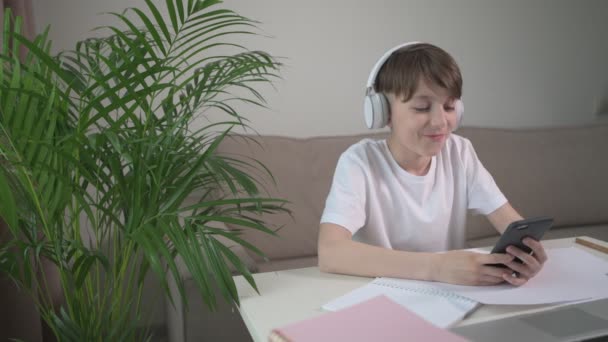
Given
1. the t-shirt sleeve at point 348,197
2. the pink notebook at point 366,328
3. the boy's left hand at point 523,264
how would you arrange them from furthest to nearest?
1. the t-shirt sleeve at point 348,197
2. the boy's left hand at point 523,264
3. the pink notebook at point 366,328

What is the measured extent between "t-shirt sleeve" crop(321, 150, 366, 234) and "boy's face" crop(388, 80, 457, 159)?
155 millimetres

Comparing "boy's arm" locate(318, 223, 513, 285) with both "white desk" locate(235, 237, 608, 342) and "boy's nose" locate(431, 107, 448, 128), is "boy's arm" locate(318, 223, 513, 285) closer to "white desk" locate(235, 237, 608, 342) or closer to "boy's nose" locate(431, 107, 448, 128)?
"white desk" locate(235, 237, 608, 342)

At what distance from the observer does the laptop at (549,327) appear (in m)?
0.76

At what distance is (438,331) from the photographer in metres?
0.75

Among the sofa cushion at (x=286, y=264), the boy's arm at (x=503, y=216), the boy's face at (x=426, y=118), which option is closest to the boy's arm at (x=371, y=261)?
the boy's face at (x=426, y=118)

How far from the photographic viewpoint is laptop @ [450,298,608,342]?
0.76 m

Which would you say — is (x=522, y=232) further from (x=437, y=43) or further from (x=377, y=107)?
(x=437, y=43)

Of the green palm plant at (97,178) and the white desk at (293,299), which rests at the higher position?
the green palm plant at (97,178)

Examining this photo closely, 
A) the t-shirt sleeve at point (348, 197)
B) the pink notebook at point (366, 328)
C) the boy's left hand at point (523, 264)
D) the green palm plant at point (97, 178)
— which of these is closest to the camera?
the pink notebook at point (366, 328)

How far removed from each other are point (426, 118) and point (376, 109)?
13cm

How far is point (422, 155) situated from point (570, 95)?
224 cm

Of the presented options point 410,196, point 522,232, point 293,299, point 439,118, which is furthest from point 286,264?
point 522,232

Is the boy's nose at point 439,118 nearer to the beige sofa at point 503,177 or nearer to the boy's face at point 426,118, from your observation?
the boy's face at point 426,118

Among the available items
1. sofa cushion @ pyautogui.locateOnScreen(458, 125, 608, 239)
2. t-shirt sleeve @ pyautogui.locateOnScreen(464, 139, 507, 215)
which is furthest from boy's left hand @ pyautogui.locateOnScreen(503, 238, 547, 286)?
sofa cushion @ pyautogui.locateOnScreen(458, 125, 608, 239)
